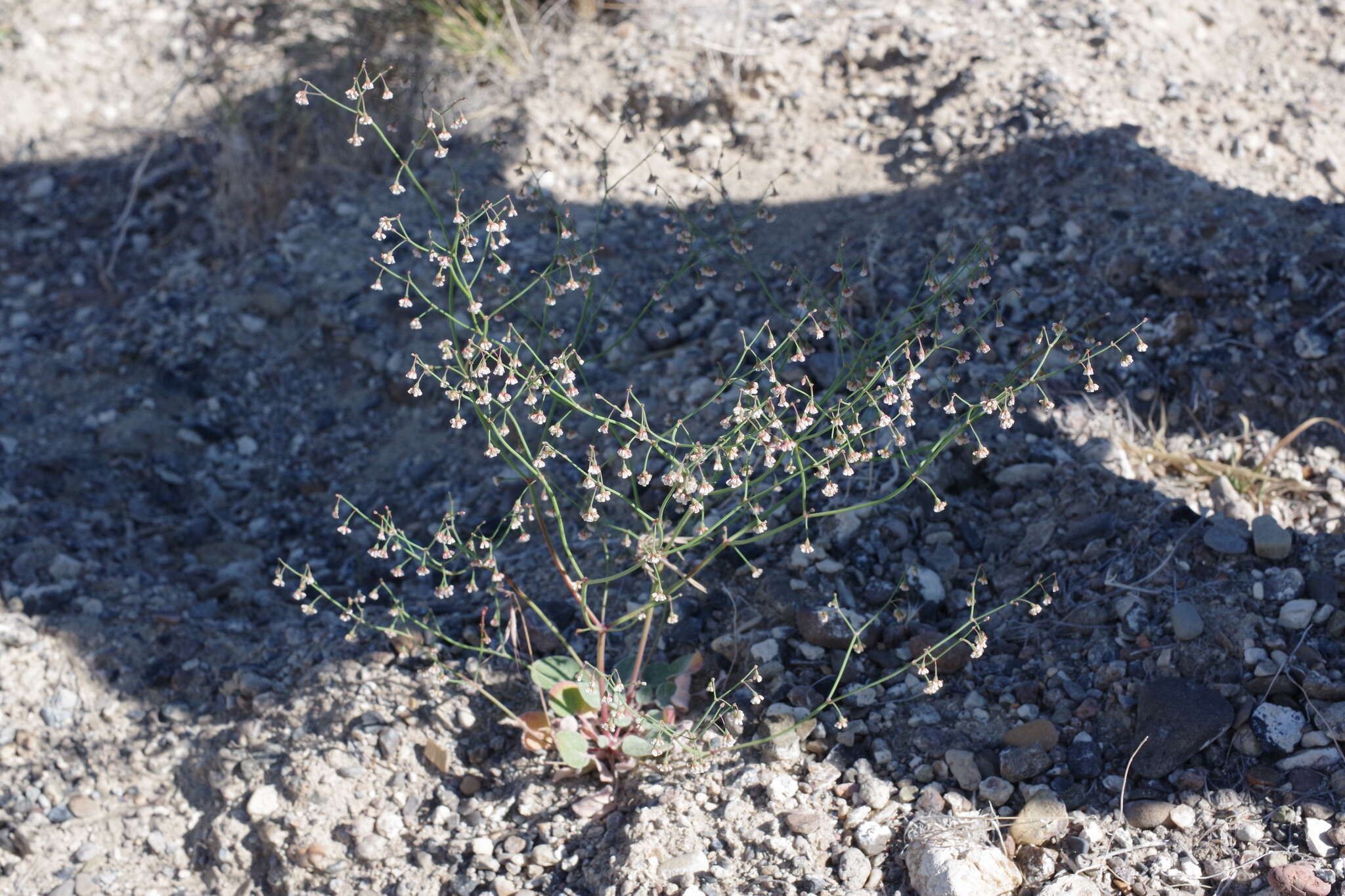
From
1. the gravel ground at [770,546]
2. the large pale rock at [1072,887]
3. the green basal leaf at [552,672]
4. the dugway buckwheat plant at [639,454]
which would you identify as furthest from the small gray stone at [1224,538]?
the green basal leaf at [552,672]

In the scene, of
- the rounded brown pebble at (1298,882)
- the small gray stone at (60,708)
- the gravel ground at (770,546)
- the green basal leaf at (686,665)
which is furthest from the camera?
the small gray stone at (60,708)

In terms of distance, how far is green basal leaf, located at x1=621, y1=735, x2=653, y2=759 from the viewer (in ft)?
7.89

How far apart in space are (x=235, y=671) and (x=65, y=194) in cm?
323

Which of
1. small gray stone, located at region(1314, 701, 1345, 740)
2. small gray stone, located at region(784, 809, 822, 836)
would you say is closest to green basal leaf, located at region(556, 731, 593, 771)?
small gray stone, located at region(784, 809, 822, 836)

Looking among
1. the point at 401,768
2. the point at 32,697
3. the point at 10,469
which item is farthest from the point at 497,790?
the point at 10,469

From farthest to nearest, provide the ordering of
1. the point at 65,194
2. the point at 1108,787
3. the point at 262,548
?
the point at 65,194, the point at 262,548, the point at 1108,787

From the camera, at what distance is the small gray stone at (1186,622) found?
246 cm

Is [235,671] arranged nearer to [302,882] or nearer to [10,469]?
[302,882]

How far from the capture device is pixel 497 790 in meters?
2.56

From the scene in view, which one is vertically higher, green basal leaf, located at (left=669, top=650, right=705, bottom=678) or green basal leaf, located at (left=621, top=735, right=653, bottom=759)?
green basal leaf, located at (left=669, top=650, right=705, bottom=678)

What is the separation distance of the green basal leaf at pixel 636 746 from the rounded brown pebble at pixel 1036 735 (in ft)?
2.47

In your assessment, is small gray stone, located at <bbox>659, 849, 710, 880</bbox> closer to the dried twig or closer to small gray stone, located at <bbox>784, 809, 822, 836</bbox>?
small gray stone, located at <bbox>784, 809, 822, 836</bbox>

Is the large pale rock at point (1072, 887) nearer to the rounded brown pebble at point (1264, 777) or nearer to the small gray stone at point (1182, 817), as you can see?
the small gray stone at point (1182, 817)

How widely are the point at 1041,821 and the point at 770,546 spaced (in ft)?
3.20
